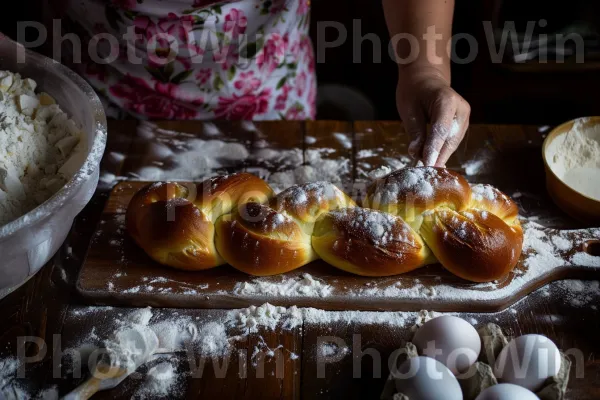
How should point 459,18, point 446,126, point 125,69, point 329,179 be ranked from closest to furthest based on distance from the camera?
point 446,126 < point 329,179 < point 125,69 < point 459,18

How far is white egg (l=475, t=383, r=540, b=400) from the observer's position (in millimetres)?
860

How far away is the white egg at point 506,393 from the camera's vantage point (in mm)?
860

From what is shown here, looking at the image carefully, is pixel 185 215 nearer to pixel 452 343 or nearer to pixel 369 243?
pixel 369 243

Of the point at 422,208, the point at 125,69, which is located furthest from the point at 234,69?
the point at 422,208

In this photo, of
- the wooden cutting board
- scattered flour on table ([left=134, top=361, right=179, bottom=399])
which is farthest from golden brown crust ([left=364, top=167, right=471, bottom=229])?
scattered flour on table ([left=134, top=361, right=179, bottom=399])

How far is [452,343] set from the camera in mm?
941

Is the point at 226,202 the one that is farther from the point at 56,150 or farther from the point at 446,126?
the point at 446,126

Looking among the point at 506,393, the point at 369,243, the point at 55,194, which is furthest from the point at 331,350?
the point at 55,194

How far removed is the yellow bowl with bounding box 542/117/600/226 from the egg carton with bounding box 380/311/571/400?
0.43m

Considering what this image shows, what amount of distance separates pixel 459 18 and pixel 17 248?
1.96 meters

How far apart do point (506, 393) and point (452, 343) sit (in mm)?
110

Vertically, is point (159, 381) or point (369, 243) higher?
point (369, 243)

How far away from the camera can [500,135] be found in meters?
1.53

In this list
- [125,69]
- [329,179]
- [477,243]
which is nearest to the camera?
[477,243]
